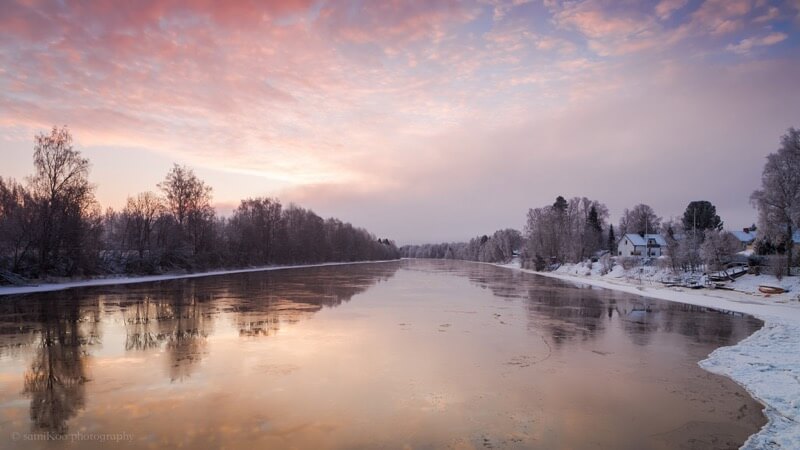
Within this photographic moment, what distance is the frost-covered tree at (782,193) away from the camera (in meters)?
35.5

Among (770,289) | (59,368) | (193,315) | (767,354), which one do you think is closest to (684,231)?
(770,289)

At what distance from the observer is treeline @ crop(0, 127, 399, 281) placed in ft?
118

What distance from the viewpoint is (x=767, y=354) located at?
14.0 metres

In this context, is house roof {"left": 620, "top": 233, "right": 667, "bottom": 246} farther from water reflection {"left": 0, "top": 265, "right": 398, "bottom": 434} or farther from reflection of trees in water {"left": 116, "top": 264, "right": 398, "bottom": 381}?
water reflection {"left": 0, "top": 265, "right": 398, "bottom": 434}

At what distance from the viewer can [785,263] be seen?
35.2 m

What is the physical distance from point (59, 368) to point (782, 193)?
47550 mm

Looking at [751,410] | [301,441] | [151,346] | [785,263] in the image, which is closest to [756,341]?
[751,410]

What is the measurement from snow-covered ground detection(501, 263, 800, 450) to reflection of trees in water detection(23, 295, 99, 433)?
11692 mm

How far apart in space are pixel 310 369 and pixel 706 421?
8646 millimetres

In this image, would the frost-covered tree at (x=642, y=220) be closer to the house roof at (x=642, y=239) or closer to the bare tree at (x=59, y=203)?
the house roof at (x=642, y=239)

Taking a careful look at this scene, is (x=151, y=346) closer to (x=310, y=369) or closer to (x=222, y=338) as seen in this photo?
(x=222, y=338)

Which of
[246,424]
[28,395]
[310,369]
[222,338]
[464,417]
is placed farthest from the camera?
[222,338]

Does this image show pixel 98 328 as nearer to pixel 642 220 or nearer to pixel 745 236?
pixel 745 236

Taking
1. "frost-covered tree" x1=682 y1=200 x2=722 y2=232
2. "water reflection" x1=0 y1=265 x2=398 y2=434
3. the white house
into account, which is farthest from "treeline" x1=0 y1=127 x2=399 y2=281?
"frost-covered tree" x1=682 y1=200 x2=722 y2=232
